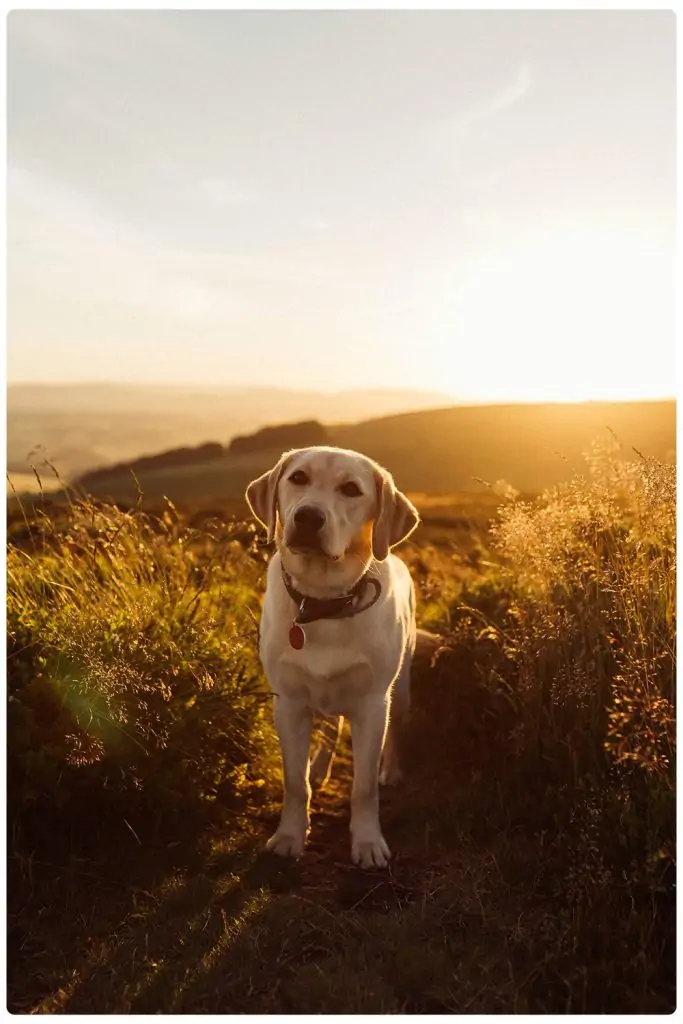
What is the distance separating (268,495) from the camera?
4613 millimetres

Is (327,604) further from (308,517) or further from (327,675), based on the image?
(308,517)

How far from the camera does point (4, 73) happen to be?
465 centimetres

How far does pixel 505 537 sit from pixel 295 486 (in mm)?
1264

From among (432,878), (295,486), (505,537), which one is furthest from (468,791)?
(295,486)

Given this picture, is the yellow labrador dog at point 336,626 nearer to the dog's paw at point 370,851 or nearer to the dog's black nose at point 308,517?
the dog's paw at point 370,851

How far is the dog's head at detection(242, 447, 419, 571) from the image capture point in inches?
166

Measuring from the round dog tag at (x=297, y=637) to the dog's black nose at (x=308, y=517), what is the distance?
0.61 m

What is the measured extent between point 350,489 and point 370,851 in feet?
6.02

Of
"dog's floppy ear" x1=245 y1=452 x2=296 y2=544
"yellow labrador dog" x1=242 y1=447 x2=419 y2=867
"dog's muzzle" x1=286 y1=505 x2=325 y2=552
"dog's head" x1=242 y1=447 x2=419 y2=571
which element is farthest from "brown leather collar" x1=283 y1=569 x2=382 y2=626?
"dog's muzzle" x1=286 y1=505 x2=325 y2=552

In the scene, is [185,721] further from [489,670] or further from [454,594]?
[454,594]

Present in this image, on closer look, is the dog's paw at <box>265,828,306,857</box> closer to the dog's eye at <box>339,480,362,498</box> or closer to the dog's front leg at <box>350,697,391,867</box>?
the dog's front leg at <box>350,697,391,867</box>

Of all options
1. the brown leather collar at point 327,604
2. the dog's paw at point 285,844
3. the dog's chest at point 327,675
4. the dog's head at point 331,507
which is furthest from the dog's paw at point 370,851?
the dog's head at point 331,507

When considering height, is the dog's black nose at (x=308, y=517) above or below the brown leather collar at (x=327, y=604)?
above

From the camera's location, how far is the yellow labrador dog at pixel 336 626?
4.45 meters
